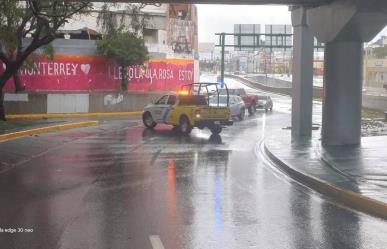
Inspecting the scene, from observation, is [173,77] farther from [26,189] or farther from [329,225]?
[329,225]

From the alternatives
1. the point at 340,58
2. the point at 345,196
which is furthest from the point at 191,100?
the point at 345,196

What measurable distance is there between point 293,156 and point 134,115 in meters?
23.9

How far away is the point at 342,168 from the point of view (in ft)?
46.4

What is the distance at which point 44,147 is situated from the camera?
63.8 feet

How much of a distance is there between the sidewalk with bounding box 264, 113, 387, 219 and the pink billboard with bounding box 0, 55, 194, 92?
75.2 feet

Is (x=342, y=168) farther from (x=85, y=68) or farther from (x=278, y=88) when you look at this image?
(x=278, y=88)

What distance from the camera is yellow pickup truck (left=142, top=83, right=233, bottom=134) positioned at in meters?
25.5

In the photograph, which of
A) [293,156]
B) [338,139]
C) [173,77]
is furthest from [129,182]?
[173,77]

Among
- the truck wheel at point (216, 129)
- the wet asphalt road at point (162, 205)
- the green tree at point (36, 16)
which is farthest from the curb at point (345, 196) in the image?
the truck wheel at point (216, 129)

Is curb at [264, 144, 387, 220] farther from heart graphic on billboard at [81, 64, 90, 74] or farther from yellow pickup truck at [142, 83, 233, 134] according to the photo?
heart graphic on billboard at [81, 64, 90, 74]

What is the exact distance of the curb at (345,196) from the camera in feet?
32.1

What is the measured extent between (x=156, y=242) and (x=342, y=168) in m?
7.66

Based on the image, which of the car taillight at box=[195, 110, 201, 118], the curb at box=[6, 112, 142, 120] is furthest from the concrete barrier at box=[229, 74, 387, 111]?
the curb at box=[6, 112, 142, 120]

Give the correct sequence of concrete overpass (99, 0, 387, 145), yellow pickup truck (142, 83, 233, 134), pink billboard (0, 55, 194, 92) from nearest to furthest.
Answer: concrete overpass (99, 0, 387, 145), yellow pickup truck (142, 83, 233, 134), pink billboard (0, 55, 194, 92)
